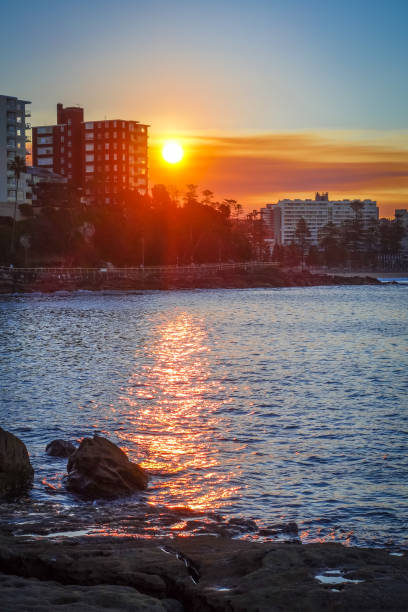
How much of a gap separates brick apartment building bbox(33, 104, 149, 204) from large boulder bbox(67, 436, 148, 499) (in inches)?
6658

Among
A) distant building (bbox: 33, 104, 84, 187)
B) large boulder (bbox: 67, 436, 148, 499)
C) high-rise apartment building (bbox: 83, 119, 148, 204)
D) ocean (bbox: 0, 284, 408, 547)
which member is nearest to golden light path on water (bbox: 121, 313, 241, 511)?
ocean (bbox: 0, 284, 408, 547)

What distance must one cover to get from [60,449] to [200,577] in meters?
9.06

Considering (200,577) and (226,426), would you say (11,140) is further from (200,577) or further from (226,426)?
(200,577)

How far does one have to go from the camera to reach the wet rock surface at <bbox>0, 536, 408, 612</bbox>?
6594 mm

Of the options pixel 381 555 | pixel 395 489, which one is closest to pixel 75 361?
pixel 395 489

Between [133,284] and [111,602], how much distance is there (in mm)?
112918

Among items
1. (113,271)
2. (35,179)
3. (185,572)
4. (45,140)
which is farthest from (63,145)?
(185,572)

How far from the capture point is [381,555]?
892 cm

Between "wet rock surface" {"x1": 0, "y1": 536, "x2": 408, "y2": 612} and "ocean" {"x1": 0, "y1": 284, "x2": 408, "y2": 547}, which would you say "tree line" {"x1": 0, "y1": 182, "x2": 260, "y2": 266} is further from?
"wet rock surface" {"x1": 0, "y1": 536, "x2": 408, "y2": 612}

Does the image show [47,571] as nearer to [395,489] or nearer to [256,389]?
[395,489]

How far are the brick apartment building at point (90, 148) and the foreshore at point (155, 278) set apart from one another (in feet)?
157

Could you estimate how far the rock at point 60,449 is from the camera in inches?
632

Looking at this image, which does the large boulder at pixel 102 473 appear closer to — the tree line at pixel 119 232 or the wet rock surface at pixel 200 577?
the wet rock surface at pixel 200 577

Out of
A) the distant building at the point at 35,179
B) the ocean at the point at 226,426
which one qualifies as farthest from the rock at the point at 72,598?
the distant building at the point at 35,179
